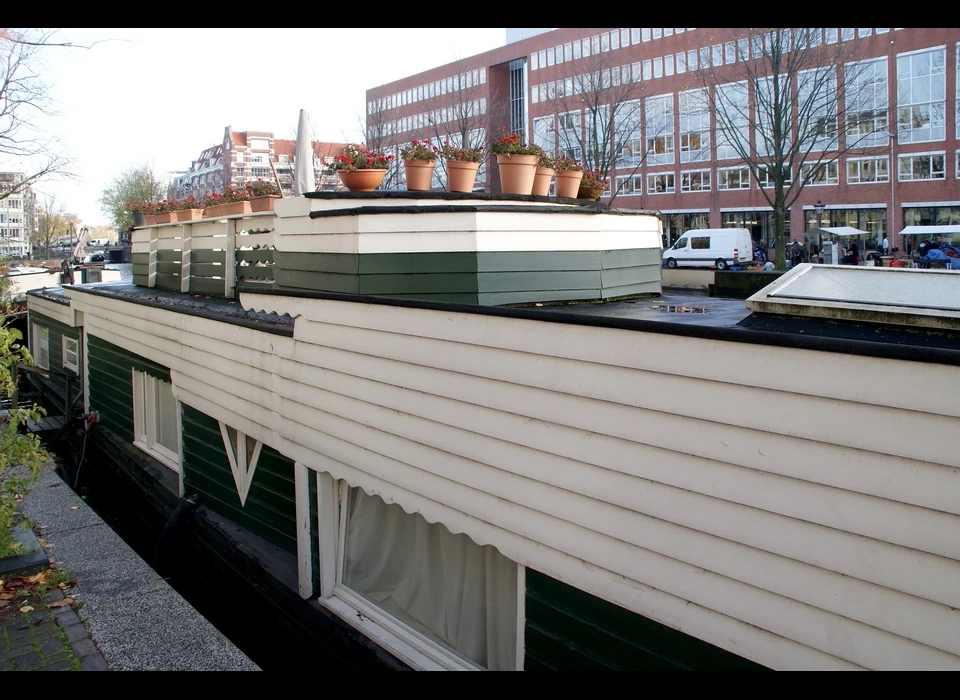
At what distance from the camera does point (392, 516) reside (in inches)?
239

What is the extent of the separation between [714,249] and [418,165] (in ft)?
122

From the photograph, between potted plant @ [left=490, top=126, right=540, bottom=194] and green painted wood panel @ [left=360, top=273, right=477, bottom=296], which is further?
potted plant @ [left=490, top=126, right=540, bottom=194]

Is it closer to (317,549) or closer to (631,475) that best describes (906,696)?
(631,475)

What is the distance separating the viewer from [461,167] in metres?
6.93

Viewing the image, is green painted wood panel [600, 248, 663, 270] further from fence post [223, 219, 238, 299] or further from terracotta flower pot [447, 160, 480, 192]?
fence post [223, 219, 238, 299]

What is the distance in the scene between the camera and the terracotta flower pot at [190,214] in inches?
483

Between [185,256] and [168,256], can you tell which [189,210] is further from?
[168,256]

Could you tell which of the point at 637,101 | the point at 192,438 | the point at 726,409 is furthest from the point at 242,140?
the point at 726,409

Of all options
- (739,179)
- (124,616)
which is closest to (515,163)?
(124,616)

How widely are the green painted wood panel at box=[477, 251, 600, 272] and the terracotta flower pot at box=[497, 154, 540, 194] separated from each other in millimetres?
871

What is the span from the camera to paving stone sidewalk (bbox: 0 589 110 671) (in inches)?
192

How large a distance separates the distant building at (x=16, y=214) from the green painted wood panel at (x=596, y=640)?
7.40 meters

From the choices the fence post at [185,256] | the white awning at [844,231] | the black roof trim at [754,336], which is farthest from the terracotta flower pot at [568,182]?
the white awning at [844,231]

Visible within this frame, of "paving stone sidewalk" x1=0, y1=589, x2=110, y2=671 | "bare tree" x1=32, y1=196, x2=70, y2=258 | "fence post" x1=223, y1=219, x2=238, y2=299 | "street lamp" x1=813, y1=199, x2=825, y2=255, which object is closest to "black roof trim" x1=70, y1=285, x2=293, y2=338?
"fence post" x1=223, y1=219, x2=238, y2=299
